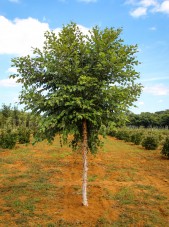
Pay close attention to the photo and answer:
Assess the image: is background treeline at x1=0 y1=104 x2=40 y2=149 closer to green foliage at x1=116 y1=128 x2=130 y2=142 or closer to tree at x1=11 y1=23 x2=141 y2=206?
tree at x1=11 y1=23 x2=141 y2=206

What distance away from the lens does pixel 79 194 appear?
9.48 metres

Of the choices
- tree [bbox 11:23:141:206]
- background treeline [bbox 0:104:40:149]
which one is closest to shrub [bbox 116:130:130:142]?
background treeline [bbox 0:104:40:149]

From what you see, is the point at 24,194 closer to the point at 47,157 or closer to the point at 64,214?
the point at 64,214

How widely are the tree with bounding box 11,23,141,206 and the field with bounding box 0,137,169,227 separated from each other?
7.29ft

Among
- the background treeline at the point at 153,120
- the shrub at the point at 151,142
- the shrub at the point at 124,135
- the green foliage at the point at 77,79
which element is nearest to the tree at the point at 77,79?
the green foliage at the point at 77,79

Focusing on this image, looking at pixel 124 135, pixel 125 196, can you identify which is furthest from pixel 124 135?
pixel 125 196

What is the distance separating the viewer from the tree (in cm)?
720

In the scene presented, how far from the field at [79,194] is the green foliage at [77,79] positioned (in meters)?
2.47

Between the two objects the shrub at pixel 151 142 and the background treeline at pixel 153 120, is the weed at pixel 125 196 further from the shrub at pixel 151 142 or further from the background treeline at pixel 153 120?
the background treeline at pixel 153 120

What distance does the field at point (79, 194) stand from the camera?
23.9 feet

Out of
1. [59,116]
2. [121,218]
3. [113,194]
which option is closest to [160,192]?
[113,194]

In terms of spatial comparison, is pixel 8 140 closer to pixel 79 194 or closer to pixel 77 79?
pixel 79 194

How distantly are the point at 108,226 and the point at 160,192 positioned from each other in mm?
4214

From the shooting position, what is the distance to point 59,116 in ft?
23.3
